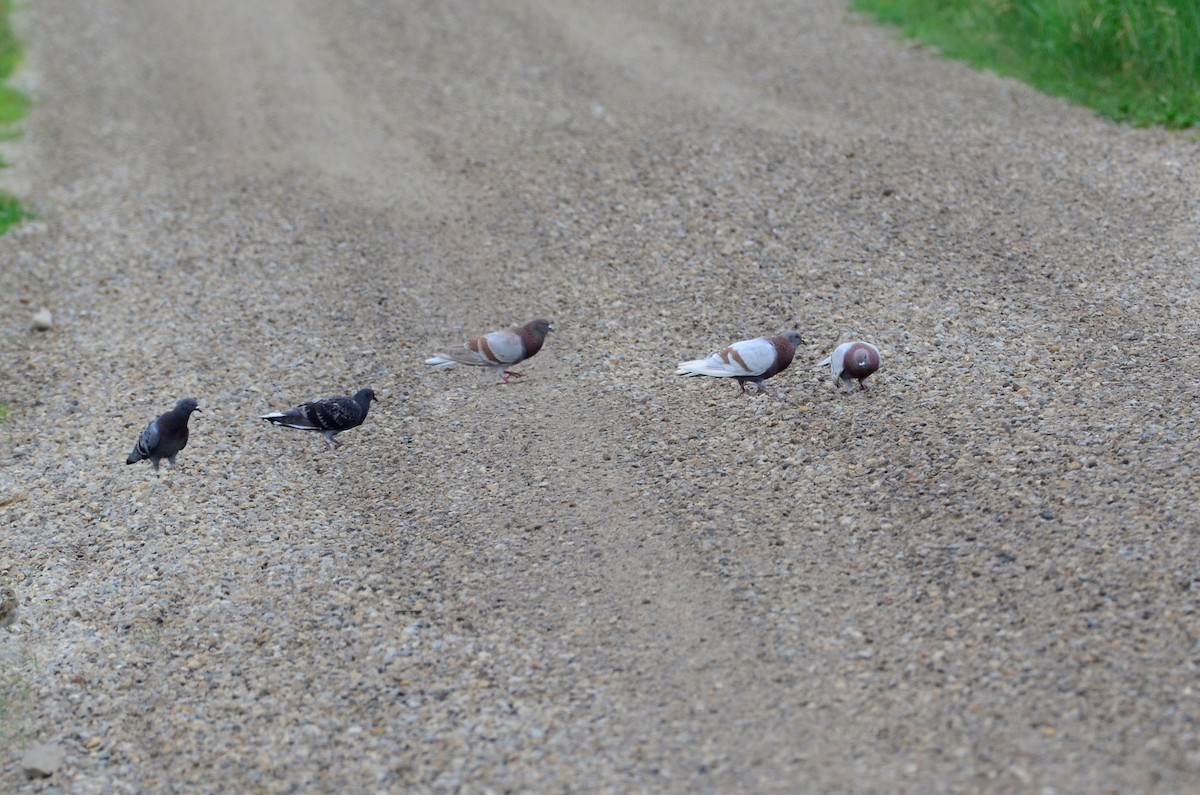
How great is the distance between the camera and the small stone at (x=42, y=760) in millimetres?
5543

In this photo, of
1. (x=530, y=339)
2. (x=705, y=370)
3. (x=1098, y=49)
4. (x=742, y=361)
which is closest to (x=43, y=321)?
(x=530, y=339)

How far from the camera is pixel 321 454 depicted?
8.12m

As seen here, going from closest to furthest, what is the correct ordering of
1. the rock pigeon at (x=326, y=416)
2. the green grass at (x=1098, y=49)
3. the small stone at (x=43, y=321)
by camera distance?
1. the rock pigeon at (x=326, y=416)
2. the small stone at (x=43, y=321)
3. the green grass at (x=1098, y=49)

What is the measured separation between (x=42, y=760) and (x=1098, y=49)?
12.8m

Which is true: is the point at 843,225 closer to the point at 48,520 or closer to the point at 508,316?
the point at 508,316

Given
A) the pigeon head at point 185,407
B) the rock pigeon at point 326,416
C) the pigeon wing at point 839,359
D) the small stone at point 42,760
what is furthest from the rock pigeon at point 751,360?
the small stone at point 42,760

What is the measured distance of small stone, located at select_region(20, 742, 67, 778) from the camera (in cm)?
554

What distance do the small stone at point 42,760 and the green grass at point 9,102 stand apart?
883cm

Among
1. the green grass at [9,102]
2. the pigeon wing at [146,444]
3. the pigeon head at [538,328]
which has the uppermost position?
the pigeon head at [538,328]

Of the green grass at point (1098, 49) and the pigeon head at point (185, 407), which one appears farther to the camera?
the green grass at point (1098, 49)

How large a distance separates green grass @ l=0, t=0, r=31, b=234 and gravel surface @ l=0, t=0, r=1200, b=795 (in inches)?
12.9

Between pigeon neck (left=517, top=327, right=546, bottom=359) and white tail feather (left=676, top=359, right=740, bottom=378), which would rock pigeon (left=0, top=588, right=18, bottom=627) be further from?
white tail feather (left=676, top=359, right=740, bottom=378)

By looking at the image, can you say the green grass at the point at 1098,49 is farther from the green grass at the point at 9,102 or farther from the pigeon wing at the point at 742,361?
the green grass at the point at 9,102

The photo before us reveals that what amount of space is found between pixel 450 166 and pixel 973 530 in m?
8.48
